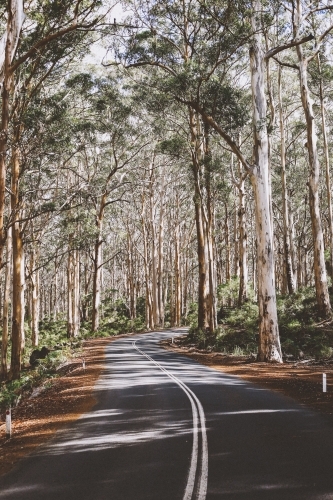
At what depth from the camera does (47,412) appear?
33.7 ft

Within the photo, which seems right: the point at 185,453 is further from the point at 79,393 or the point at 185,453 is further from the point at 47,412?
the point at 79,393

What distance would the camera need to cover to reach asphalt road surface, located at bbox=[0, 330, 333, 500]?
5242 mm

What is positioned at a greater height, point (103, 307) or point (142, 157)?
point (142, 157)

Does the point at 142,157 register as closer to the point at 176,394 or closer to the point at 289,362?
the point at 289,362

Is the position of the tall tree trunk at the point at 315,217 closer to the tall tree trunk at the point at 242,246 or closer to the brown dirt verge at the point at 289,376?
the brown dirt verge at the point at 289,376

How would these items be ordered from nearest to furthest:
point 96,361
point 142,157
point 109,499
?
point 109,499
point 96,361
point 142,157

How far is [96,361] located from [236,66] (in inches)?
766

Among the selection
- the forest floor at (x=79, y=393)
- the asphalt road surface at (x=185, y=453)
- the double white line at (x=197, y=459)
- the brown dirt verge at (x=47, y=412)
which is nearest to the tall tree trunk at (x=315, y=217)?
the forest floor at (x=79, y=393)

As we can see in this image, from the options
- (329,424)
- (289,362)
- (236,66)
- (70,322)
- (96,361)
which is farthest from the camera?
(70,322)

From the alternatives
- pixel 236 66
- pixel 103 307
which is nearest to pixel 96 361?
pixel 236 66

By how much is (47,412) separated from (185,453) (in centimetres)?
491

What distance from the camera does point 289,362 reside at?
53.3 ft

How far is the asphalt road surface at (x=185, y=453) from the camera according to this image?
5.24 meters

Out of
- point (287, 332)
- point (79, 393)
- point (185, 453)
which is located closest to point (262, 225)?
point (287, 332)
